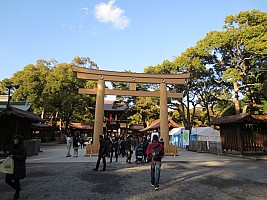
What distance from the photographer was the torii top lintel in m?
15.3

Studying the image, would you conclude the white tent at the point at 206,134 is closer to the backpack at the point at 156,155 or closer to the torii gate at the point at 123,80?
the torii gate at the point at 123,80

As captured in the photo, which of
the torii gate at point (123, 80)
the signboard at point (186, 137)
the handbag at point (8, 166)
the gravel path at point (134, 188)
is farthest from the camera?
the signboard at point (186, 137)

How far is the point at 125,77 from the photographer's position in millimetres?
16031

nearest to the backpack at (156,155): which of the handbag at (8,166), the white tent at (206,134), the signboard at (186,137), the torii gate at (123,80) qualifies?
the handbag at (8,166)

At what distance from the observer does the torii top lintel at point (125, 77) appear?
15.3 meters

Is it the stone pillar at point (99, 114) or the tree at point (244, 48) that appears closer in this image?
the stone pillar at point (99, 114)

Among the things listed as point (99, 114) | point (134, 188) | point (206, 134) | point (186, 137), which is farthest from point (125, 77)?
point (206, 134)

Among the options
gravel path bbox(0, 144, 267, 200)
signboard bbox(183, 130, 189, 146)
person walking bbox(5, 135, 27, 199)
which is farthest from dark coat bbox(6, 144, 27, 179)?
signboard bbox(183, 130, 189, 146)

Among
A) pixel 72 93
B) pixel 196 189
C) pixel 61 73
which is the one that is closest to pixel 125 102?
pixel 72 93

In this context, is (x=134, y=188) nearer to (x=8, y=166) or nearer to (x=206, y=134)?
(x=8, y=166)

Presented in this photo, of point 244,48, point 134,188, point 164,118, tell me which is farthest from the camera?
point 244,48

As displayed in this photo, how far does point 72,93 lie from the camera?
29.8m

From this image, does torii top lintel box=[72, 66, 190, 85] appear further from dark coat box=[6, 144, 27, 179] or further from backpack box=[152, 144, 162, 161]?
dark coat box=[6, 144, 27, 179]

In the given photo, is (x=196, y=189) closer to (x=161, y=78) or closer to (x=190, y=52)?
(x=161, y=78)
